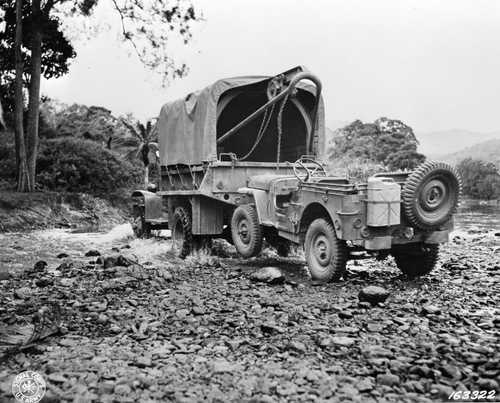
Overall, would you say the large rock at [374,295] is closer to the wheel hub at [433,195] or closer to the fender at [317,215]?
the fender at [317,215]

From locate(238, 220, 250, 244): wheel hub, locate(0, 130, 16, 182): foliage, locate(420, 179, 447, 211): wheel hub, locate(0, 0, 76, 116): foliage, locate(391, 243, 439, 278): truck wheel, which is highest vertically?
locate(0, 0, 76, 116): foliage

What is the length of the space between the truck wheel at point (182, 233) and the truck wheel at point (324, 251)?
11.0ft

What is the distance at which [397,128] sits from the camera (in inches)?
1906

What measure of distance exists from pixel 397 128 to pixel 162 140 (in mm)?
40270

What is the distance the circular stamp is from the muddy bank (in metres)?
13.3

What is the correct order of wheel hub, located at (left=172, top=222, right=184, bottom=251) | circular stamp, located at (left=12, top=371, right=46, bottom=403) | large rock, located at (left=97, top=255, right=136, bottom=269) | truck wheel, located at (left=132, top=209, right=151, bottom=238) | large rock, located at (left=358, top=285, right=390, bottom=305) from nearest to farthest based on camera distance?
1. circular stamp, located at (left=12, top=371, right=46, bottom=403)
2. large rock, located at (left=358, top=285, right=390, bottom=305)
3. large rock, located at (left=97, top=255, right=136, bottom=269)
4. wheel hub, located at (left=172, top=222, right=184, bottom=251)
5. truck wheel, located at (left=132, top=209, right=151, bottom=238)

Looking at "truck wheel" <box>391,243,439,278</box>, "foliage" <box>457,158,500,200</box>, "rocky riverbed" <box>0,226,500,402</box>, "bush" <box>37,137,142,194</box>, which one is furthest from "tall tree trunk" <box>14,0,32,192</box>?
"foliage" <box>457,158,500,200</box>

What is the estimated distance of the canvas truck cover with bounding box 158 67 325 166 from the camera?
30.5 ft

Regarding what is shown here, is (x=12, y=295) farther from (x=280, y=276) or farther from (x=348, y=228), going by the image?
(x=348, y=228)

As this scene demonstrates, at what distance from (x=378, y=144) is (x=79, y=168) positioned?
3128 cm

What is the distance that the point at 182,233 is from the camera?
10.2 metres

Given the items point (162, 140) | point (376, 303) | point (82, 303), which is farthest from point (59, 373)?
point (162, 140)

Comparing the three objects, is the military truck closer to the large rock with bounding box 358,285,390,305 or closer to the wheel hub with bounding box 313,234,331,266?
the wheel hub with bounding box 313,234,331,266

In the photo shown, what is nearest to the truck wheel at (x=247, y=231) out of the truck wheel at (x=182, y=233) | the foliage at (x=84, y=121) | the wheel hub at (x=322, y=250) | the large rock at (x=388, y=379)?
the wheel hub at (x=322, y=250)
